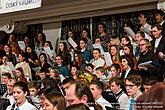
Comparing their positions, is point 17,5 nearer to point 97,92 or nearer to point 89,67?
point 97,92

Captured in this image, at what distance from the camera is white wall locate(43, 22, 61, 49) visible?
9.38 m

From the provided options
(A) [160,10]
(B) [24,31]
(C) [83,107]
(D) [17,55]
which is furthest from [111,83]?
(B) [24,31]

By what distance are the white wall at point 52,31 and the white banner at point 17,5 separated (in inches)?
153

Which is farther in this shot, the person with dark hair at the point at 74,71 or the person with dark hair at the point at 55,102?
the person with dark hair at the point at 74,71

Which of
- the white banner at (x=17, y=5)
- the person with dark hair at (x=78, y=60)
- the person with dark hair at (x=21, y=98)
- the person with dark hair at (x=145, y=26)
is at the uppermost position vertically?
the white banner at (x=17, y=5)

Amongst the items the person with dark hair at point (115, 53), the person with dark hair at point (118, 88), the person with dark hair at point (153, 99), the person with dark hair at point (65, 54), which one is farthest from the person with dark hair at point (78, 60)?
the person with dark hair at point (153, 99)

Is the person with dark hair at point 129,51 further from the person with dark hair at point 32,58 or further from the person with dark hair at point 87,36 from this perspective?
the person with dark hair at point 32,58

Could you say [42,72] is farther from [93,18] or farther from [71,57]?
[93,18]

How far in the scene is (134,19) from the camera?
25.0ft

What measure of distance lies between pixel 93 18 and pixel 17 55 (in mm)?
1826

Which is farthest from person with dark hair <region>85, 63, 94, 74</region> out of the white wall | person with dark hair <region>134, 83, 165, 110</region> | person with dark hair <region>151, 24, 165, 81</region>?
person with dark hair <region>134, 83, 165, 110</region>

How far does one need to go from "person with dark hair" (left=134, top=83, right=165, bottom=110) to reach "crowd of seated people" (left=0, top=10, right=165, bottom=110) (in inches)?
23.9

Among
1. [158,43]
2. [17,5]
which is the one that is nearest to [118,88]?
[158,43]

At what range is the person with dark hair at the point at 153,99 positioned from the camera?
4.31 ft
